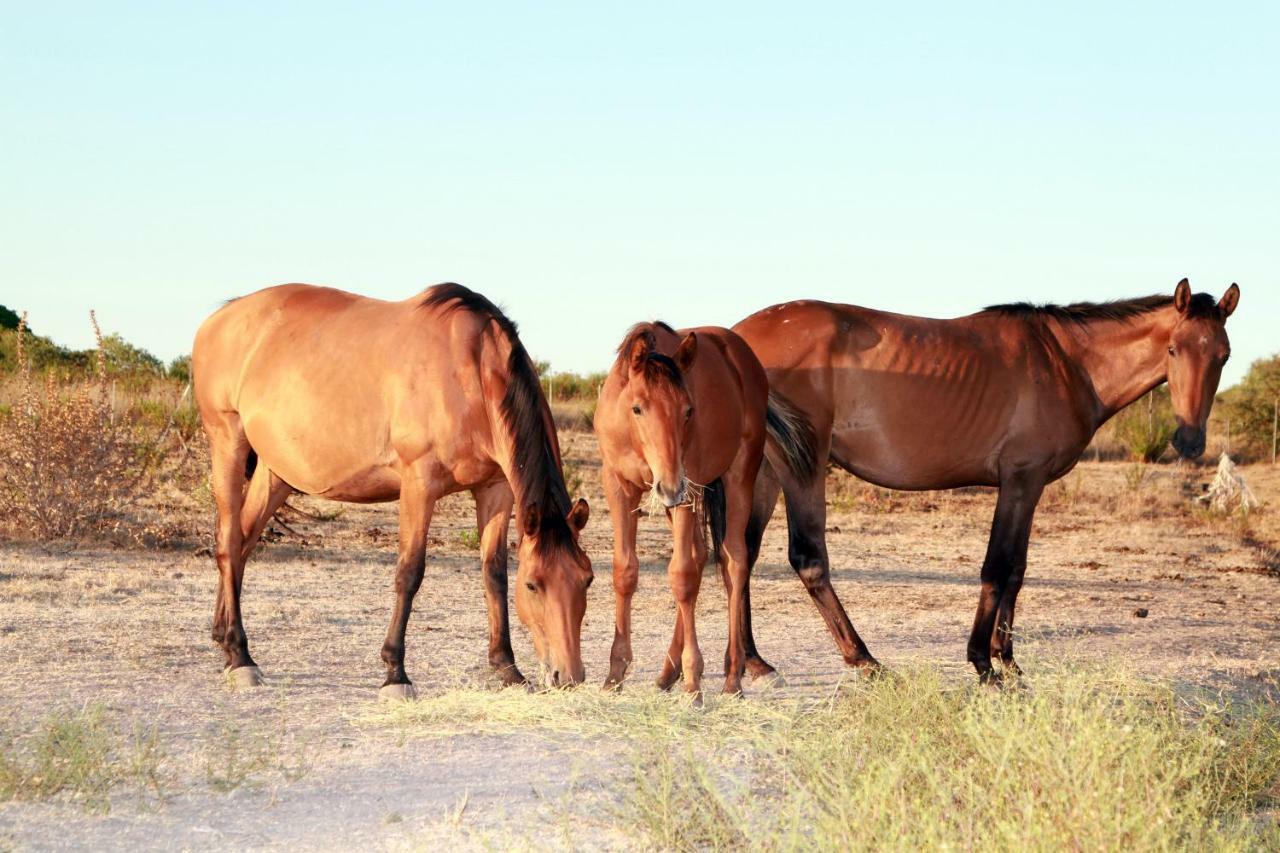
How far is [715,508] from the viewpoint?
7.04 meters

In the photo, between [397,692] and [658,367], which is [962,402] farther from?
[397,692]

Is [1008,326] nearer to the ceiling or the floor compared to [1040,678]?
nearer to the ceiling

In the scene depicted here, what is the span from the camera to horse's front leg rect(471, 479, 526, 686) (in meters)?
7.05

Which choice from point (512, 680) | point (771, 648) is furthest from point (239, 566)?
point (771, 648)

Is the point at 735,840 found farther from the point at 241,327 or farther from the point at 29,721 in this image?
the point at 241,327

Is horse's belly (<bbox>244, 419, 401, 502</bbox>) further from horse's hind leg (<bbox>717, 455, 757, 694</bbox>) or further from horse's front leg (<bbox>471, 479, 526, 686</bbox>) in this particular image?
horse's hind leg (<bbox>717, 455, 757, 694</bbox>)

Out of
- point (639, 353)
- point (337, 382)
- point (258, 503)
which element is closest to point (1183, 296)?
point (639, 353)

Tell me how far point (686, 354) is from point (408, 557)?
73.1 inches

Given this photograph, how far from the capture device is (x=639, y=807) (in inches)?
176

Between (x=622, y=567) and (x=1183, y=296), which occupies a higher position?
(x=1183, y=296)

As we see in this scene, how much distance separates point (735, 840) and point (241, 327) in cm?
504

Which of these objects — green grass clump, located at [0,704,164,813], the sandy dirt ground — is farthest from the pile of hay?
green grass clump, located at [0,704,164,813]

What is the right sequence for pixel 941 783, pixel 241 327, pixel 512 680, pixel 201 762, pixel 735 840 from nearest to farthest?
1. pixel 735 840
2. pixel 941 783
3. pixel 201 762
4. pixel 512 680
5. pixel 241 327

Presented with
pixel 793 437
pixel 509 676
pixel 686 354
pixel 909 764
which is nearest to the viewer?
pixel 909 764
